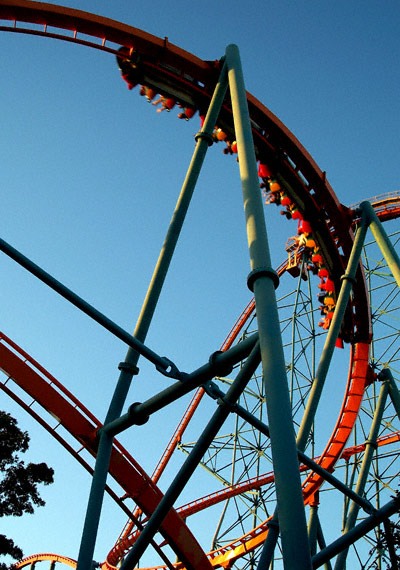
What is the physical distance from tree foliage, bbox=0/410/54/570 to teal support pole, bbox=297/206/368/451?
3584 millimetres

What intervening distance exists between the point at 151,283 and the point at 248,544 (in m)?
7.18

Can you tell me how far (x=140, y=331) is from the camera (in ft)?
20.3

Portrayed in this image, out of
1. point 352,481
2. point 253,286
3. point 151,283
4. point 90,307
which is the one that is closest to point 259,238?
point 253,286

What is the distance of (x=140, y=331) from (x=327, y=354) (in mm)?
2668

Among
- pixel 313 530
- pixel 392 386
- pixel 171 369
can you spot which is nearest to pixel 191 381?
pixel 171 369

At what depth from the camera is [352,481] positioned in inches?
530

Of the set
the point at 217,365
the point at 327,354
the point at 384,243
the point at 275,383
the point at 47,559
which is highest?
the point at 47,559

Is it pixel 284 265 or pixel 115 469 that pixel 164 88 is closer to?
pixel 115 469

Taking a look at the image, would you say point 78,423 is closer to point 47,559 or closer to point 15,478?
point 15,478

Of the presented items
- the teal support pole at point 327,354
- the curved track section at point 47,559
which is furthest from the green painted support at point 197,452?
the curved track section at point 47,559

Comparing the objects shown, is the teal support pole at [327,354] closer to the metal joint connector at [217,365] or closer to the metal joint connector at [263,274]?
the metal joint connector at [217,365]

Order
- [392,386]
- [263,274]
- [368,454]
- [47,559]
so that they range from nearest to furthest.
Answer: [263,274] → [368,454] → [392,386] → [47,559]

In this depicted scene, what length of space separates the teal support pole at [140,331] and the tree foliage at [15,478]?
119 inches

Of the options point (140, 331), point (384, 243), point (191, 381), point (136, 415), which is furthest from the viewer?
point (384, 243)
